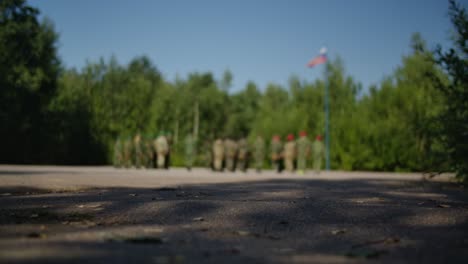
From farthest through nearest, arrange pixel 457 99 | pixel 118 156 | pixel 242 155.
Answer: pixel 118 156 < pixel 242 155 < pixel 457 99

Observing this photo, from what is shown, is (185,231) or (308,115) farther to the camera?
(308,115)

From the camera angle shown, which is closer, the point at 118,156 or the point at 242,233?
the point at 242,233

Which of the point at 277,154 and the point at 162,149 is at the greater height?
the point at 162,149

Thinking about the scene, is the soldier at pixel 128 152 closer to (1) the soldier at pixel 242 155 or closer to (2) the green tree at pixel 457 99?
(1) the soldier at pixel 242 155

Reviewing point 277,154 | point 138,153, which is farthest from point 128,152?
point 277,154

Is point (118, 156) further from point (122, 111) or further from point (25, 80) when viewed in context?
point (122, 111)

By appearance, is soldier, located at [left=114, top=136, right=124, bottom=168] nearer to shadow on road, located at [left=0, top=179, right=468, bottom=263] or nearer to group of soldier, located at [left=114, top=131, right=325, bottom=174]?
group of soldier, located at [left=114, top=131, right=325, bottom=174]

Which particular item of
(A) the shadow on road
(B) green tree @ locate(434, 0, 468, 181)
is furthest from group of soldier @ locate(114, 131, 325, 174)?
(A) the shadow on road

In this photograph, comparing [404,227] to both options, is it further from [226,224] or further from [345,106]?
[345,106]

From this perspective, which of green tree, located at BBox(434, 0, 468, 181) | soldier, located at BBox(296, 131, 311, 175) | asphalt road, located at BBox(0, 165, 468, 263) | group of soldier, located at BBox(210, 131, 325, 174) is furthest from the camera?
group of soldier, located at BBox(210, 131, 325, 174)

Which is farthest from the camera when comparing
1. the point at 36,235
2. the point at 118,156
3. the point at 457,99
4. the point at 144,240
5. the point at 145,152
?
the point at 118,156

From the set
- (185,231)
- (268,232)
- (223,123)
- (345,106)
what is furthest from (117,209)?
(223,123)

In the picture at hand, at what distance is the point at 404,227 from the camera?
542 centimetres

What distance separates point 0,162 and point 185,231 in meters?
31.0
